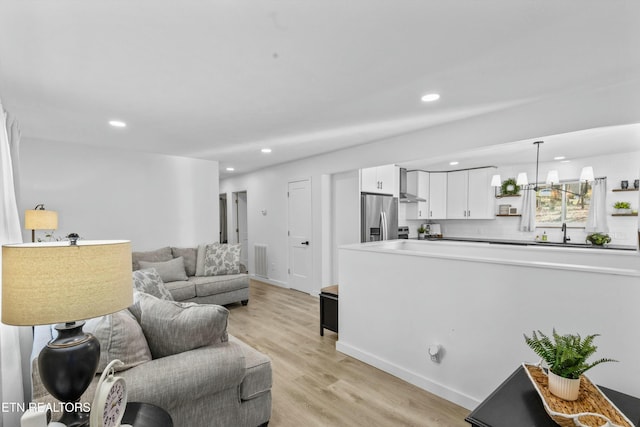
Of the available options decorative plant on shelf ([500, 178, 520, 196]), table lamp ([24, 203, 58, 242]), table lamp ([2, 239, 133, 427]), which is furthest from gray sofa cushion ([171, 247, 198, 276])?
decorative plant on shelf ([500, 178, 520, 196])

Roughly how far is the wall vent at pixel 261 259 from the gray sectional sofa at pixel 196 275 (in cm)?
139

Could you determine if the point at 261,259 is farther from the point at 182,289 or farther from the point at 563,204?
the point at 563,204

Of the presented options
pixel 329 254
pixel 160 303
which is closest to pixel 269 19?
pixel 160 303

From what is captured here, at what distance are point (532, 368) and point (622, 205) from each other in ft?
17.6

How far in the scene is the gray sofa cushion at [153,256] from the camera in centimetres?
420

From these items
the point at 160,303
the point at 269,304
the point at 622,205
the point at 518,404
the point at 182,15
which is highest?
the point at 182,15

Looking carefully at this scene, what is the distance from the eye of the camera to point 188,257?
474 centimetres

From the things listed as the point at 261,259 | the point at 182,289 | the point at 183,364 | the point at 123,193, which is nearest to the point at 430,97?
the point at 183,364

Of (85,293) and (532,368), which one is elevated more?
(85,293)

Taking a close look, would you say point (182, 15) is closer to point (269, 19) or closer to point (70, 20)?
point (269, 19)

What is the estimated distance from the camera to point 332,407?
2.21 meters

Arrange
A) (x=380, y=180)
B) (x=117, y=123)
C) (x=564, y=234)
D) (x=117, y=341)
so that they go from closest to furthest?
(x=117, y=341), (x=117, y=123), (x=380, y=180), (x=564, y=234)

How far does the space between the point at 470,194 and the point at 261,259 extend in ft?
15.4

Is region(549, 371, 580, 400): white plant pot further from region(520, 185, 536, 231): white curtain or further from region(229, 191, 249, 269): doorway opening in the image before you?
region(229, 191, 249, 269): doorway opening
